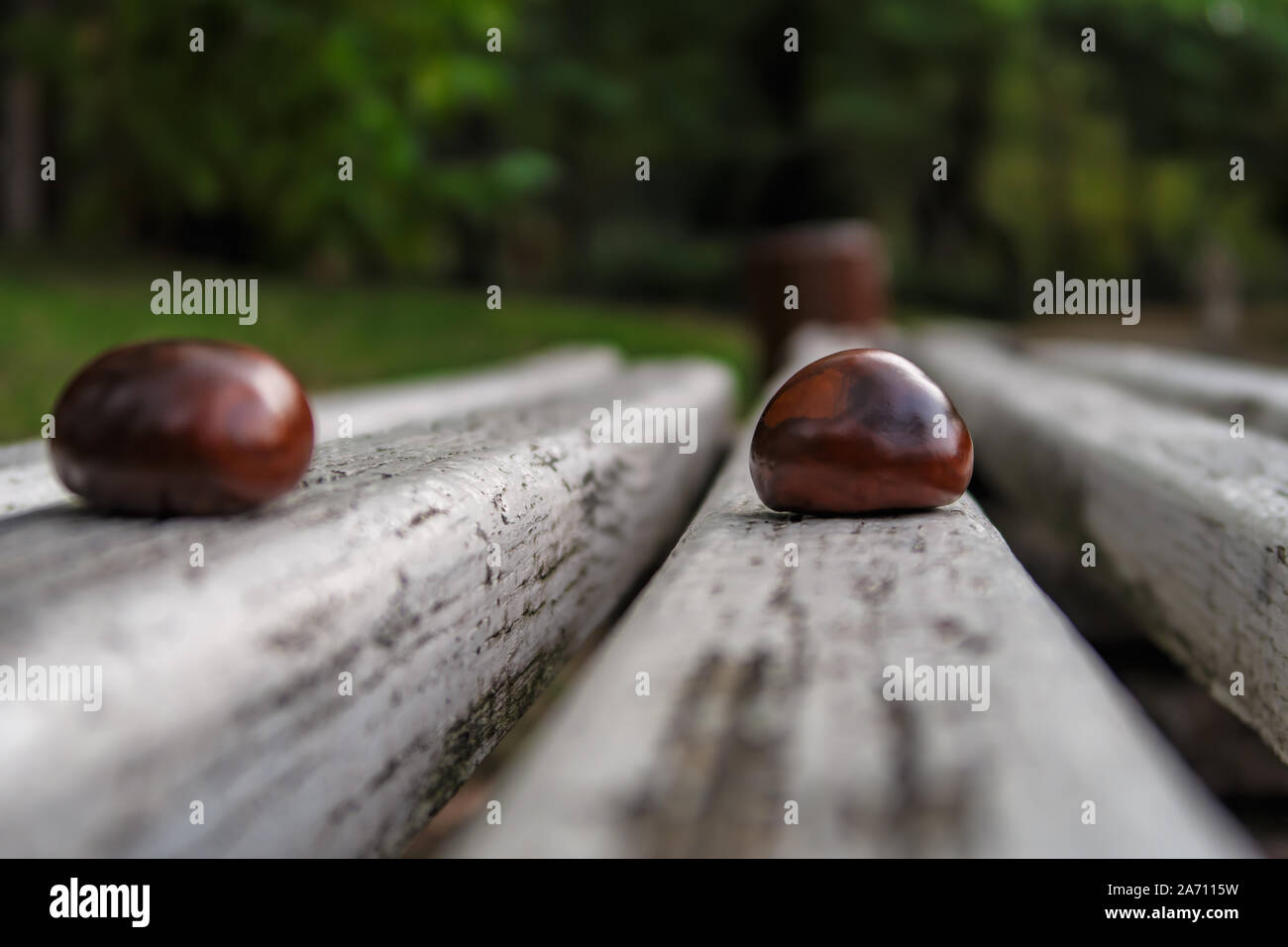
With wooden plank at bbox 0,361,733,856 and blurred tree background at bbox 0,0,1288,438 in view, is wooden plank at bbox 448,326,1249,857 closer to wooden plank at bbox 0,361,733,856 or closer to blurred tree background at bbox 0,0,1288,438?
wooden plank at bbox 0,361,733,856

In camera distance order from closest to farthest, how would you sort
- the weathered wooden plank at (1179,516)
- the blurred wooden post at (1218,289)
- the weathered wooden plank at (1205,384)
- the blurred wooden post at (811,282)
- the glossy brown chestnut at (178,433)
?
the glossy brown chestnut at (178,433) → the weathered wooden plank at (1179,516) → the weathered wooden plank at (1205,384) → the blurred wooden post at (811,282) → the blurred wooden post at (1218,289)

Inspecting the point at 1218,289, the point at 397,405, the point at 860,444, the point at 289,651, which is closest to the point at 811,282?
the point at 397,405

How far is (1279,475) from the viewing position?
3.97 ft

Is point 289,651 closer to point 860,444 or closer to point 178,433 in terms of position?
point 178,433

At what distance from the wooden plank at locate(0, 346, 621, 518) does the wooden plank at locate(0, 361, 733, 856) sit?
30 centimetres

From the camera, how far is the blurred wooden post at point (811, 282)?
519cm

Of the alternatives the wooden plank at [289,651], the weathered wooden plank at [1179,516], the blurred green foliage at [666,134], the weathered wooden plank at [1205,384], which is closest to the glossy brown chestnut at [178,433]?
the wooden plank at [289,651]

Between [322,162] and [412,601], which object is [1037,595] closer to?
[412,601]

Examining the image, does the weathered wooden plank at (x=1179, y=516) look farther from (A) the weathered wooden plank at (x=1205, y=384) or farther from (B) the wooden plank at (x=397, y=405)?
(B) the wooden plank at (x=397, y=405)

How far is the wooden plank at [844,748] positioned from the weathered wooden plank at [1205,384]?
4.20ft

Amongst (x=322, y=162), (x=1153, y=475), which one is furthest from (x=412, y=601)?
(x=322, y=162)

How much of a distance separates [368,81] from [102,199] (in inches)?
147

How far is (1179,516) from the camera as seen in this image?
1.20m

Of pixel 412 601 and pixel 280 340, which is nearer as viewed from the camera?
pixel 412 601
